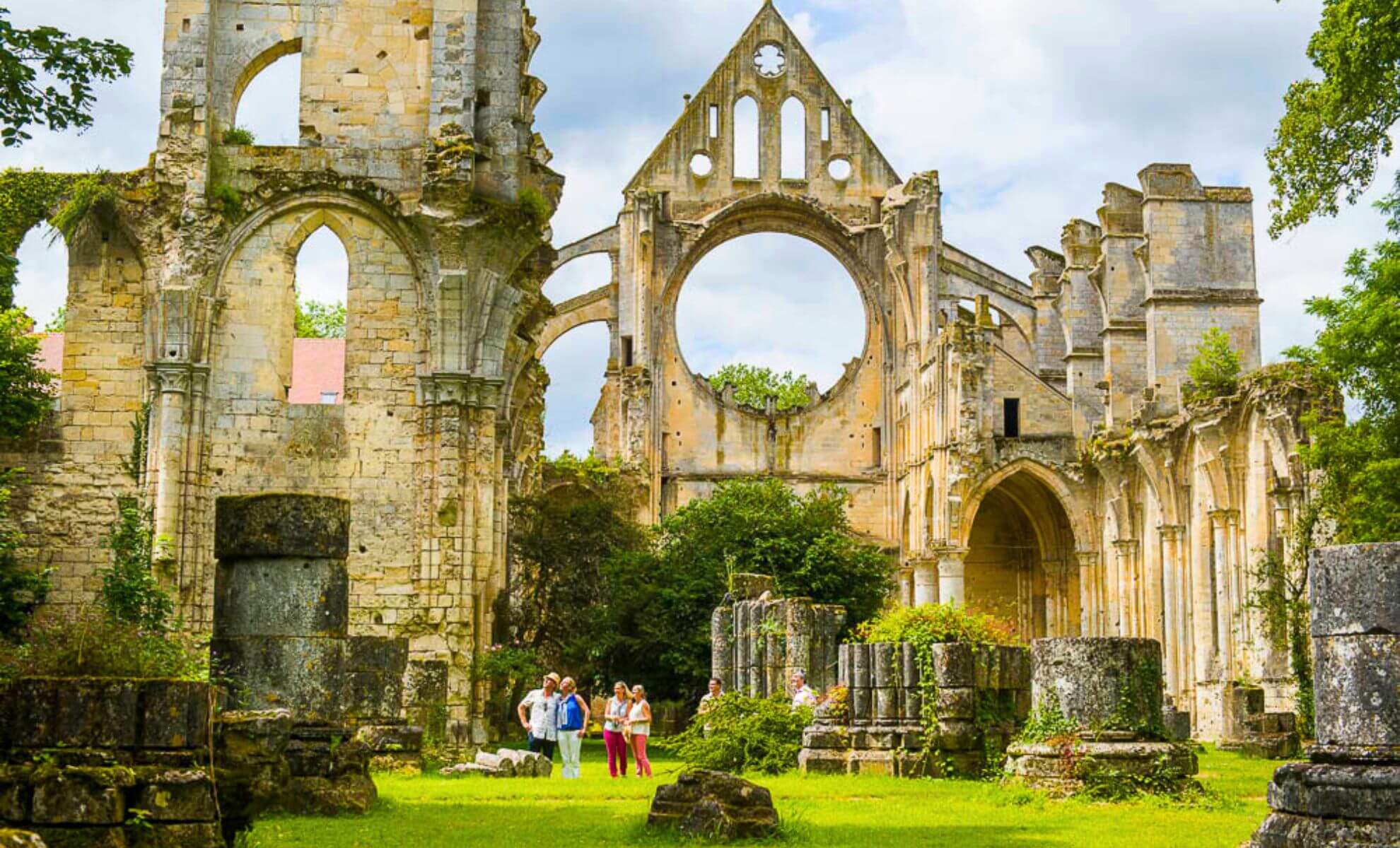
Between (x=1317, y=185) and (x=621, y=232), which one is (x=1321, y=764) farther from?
(x=621, y=232)

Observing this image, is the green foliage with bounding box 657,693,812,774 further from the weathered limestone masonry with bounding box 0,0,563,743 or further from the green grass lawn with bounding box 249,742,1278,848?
the weathered limestone masonry with bounding box 0,0,563,743

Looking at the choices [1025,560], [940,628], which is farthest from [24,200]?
[1025,560]

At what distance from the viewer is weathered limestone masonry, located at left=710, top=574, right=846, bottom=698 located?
20.3 meters

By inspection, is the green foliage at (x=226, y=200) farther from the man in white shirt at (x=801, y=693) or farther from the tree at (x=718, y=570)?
the tree at (x=718, y=570)

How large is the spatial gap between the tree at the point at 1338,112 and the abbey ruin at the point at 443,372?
8413mm

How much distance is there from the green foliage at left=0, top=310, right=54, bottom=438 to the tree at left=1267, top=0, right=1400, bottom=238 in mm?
14208

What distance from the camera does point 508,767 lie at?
1669cm

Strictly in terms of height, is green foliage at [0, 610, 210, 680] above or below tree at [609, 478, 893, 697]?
below

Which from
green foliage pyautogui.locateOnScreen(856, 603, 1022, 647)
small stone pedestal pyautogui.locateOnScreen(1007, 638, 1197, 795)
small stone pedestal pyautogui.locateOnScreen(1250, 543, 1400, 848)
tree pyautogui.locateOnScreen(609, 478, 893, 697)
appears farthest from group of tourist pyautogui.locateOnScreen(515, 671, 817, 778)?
small stone pedestal pyautogui.locateOnScreen(1250, 543, 1400, 848)

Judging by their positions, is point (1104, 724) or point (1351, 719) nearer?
point (1351, 719)

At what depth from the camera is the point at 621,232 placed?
42.3 m

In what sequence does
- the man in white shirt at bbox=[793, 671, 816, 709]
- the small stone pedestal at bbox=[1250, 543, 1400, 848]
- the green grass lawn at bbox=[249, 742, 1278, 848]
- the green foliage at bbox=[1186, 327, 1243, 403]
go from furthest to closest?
the green foliage at bbox=[1186, 327, 1243, 403] < the man in white shirt at bbox=[793, 671, 816, 709] < the green grass lawn at bbox=[249, 742, 1278, 848] < the small stone pedestal at bbox=[1250, 543, 1400, 848]

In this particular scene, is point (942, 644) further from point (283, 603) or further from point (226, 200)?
point (226, 200)

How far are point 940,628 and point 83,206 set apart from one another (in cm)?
1135
